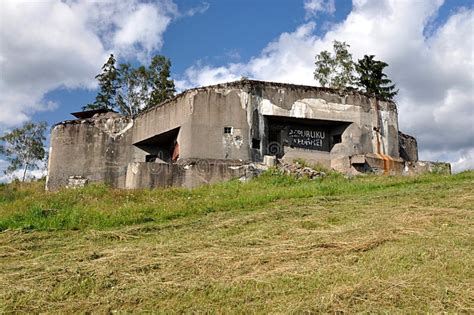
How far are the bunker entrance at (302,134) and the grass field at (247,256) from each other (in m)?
7.61

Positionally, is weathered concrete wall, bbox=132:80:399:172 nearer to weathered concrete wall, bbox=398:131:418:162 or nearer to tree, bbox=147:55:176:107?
weathered concrete wall, bbox=398:131:418:162

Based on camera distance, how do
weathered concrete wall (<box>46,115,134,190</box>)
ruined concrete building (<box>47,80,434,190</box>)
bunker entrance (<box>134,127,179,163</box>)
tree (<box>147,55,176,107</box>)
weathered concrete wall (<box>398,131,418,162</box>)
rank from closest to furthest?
1. ruined concrete building (<box>47,80,434,190</box>)
2. weathered concrete wall (<box>46,115,134,190</box>)
3. bunker entrance (<box>134,127,179,163</box>)
4. weathered concrete wall (<box>398,131,418,162</box>)
5. tree (<box>147,55,176,107</box>)

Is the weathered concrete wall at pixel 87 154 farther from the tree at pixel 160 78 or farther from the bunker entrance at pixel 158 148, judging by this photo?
the tree at pixel 160 78

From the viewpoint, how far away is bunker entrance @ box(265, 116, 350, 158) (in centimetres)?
1636

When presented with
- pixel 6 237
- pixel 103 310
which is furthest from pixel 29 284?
pixel 6 237

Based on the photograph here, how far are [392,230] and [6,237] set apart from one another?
5.74 meters

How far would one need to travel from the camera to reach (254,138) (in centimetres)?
1528

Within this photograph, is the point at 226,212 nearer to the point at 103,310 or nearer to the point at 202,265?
the point at 202,265

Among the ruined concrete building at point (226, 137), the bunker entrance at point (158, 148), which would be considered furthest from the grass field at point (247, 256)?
the bunker entrance at point (158, 148)

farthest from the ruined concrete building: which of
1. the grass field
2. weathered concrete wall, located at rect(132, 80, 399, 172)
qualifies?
the grass field

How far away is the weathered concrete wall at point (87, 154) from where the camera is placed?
1719 cm

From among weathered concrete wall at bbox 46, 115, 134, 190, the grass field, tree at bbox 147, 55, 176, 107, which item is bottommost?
the grass field

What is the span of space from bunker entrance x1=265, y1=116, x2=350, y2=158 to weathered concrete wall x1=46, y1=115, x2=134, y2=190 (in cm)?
627

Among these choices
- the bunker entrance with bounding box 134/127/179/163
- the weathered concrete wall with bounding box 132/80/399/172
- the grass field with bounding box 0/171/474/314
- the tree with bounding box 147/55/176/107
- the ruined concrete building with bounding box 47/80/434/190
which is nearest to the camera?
the grass field with bounding box 0/171/474/314
